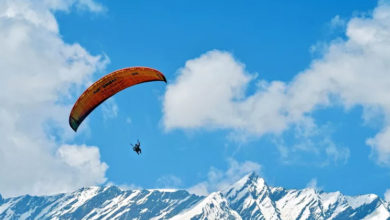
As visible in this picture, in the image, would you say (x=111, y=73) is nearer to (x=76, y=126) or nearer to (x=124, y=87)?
(x=124, y=87)

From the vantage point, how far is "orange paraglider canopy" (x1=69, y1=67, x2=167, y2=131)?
91438mm

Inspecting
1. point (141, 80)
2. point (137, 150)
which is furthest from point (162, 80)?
point (137, 150)

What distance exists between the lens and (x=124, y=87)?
95438 millimetres

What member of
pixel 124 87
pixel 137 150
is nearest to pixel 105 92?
pixel 124 87

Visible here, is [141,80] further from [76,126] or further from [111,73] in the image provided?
[76,126]

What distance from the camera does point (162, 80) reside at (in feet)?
294

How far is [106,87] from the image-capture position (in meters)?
94.4

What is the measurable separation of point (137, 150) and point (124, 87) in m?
8.55

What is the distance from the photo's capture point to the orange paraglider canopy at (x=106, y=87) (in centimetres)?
9144

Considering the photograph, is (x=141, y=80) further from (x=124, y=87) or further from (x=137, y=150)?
(x=137, y=150)

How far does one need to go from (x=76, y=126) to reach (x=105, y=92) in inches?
239

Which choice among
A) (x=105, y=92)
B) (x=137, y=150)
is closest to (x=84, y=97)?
(x=105, y=92)

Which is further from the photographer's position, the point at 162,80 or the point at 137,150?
the point at 137,150

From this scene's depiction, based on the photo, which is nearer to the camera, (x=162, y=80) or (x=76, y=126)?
(x=162, y=80)
